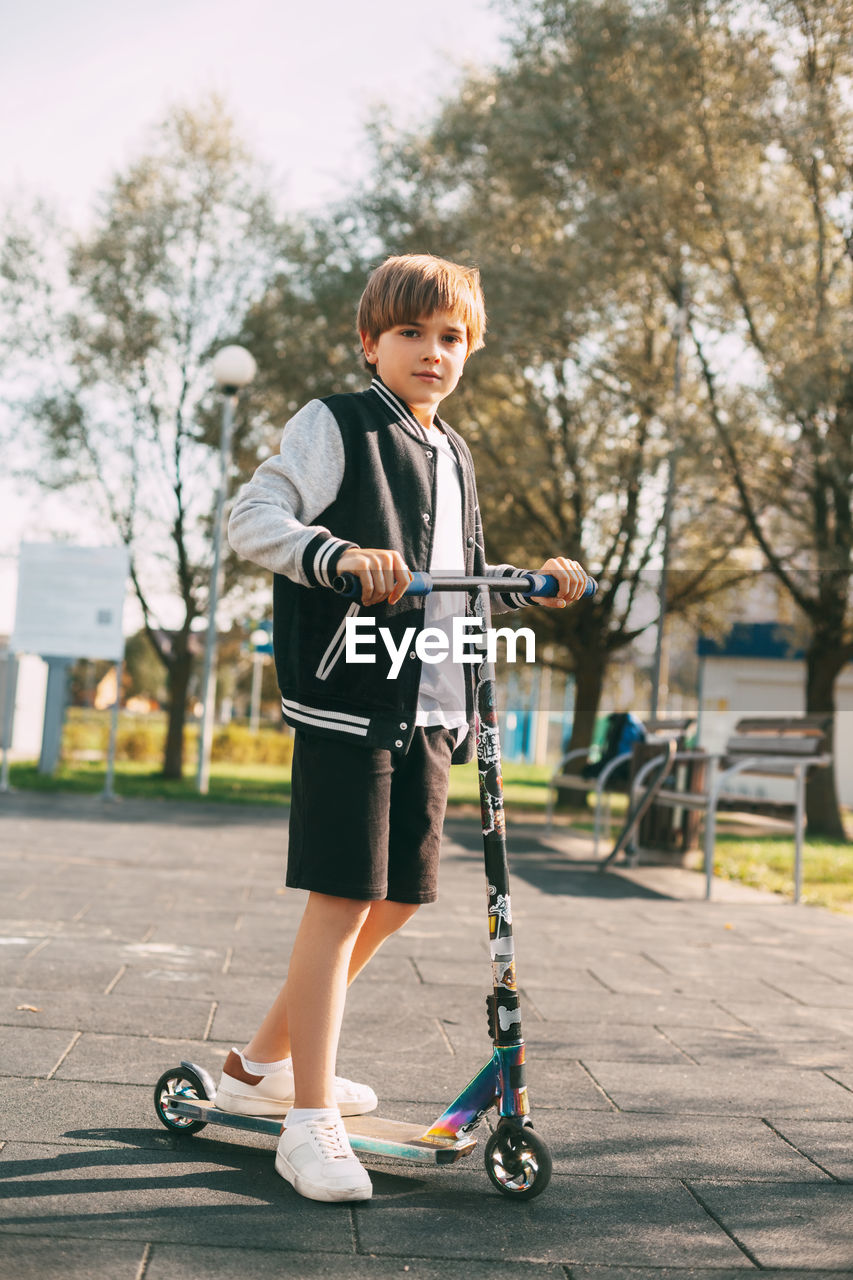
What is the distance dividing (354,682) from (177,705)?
16.8 meters

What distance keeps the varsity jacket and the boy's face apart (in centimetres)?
8

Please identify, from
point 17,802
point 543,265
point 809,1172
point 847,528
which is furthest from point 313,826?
point 543,265

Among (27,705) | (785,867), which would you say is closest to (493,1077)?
(785,867)

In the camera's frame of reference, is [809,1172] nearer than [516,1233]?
No

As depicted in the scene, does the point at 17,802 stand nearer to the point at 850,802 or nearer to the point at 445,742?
the point at 445,742

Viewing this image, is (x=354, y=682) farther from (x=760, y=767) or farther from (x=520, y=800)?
(x=520, y=800)

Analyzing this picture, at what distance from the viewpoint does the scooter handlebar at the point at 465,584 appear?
227cm

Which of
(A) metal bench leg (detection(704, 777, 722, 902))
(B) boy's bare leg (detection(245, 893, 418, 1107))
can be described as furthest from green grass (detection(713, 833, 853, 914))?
(B) boy's bare leg (detection(245, 893, 418, 1107))

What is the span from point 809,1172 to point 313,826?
A: 1317 millimetres

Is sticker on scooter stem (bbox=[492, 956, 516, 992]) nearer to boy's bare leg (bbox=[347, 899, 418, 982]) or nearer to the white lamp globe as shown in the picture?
boy's bare leg (bbox=[347, 899, 418, 982])

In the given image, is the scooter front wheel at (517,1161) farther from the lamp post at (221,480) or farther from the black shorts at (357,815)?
the lamp post at (221,480)

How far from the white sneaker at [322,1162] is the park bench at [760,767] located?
17.6 feet

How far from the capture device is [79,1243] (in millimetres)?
2090

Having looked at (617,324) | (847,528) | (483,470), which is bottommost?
(847,528)
